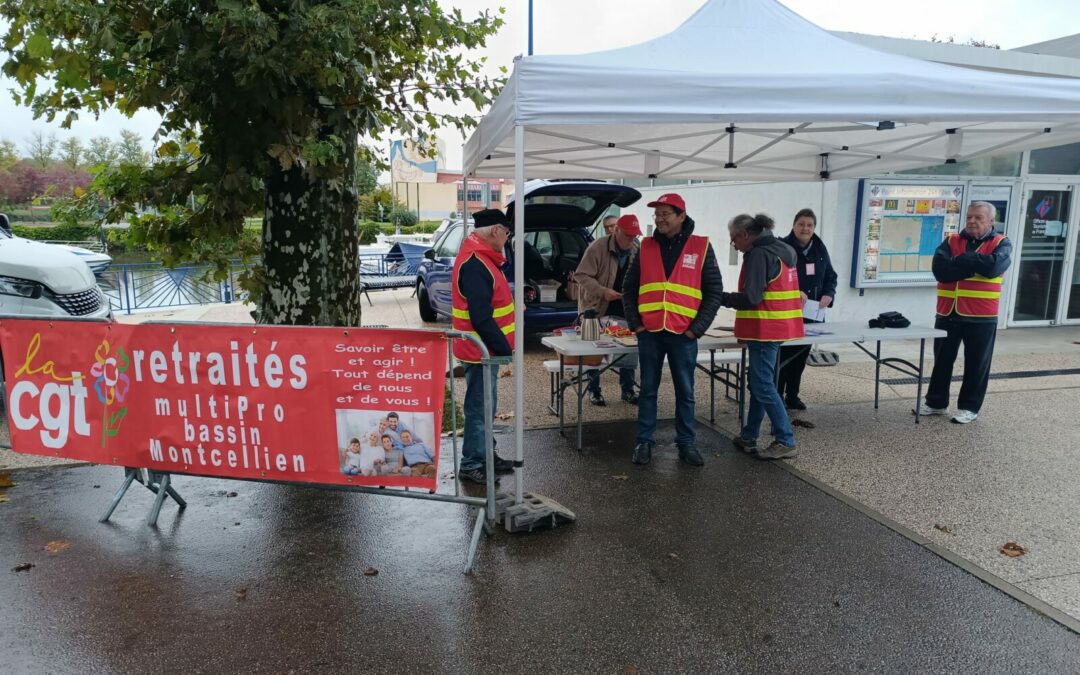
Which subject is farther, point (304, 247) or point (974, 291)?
point (974, 291)

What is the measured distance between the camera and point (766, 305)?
203 inches

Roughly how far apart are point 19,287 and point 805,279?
742 centimetres

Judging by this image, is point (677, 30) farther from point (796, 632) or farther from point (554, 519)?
point (796, 632)

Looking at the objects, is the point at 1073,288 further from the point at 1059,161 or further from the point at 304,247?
the point at 304,247

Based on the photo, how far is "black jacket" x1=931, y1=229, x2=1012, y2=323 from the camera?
5.71m

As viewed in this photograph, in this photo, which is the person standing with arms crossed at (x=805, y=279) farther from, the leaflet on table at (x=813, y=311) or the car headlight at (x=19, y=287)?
the car headlight at (x=19, y=287)

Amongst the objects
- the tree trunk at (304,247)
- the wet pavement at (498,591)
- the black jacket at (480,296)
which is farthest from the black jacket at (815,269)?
the tree trunk at (304,247)

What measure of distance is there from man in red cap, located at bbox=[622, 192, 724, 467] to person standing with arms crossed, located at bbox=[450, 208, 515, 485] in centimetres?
104

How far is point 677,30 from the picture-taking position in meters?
4.98

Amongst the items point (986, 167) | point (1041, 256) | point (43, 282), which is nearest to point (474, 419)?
point (43, 282)

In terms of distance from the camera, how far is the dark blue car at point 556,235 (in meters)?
8.33

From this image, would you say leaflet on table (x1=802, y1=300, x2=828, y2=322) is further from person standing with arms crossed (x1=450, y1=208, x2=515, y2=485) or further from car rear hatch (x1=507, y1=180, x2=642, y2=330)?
person standing with arms crossed (x1=450, y1=208, x2=515, y2=485)

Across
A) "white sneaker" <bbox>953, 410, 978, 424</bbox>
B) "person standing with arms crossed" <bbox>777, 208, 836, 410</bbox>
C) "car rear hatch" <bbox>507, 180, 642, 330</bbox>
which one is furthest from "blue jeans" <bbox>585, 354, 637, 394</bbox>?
"white sneaker" <bbox>953, 410, 978, 424</bbox>

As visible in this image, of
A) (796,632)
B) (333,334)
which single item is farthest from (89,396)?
(796,632)
